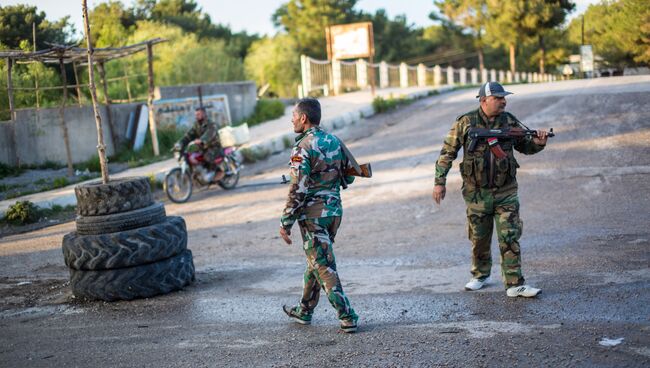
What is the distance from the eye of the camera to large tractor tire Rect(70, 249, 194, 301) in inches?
268

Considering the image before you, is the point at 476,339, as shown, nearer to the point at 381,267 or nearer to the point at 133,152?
the point at 381,267

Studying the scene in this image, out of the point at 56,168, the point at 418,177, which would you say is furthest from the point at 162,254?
the point at 56,168

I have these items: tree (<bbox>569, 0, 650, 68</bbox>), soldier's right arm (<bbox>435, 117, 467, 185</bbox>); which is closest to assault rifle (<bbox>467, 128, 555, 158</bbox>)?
soldier's right arm (<bbox>435, 117, 467, 185</bbox>)

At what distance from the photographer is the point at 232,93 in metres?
22.9

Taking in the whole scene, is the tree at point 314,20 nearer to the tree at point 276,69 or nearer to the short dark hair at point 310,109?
the tree at point 276,69

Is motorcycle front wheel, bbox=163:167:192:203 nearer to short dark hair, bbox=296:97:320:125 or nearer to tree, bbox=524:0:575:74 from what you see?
short dark hair, bbox=296:97:320:125

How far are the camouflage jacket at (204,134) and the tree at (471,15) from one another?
168 feet

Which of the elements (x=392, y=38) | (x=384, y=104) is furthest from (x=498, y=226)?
(x=392, y=38)

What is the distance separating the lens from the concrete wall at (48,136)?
1681 centimetres

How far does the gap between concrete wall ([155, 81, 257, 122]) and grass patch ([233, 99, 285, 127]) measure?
247 millimetres

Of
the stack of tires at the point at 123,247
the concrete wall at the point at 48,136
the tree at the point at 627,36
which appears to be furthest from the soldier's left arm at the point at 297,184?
the tree at the point at 627,36

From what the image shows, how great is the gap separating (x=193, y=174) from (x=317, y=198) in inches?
341

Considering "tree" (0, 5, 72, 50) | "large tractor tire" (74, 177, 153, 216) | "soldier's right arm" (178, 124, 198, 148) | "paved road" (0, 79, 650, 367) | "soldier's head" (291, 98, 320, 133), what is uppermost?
"tree" (0, 5, 72, 50)

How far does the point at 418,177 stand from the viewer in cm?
1293
